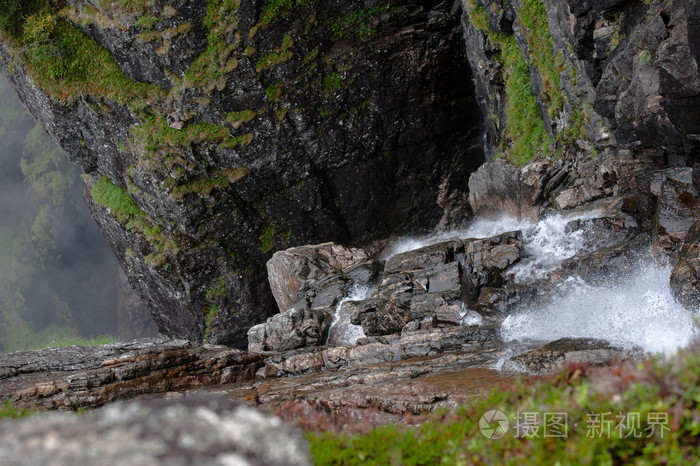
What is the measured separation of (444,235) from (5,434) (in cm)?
2303

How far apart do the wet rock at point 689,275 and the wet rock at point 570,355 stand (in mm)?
1972

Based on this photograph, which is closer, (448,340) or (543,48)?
(448,340)

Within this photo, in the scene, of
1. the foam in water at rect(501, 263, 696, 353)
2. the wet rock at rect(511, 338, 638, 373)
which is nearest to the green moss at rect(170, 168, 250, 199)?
the foam in water at rect(501, 263, 696, 353)

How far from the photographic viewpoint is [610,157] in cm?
1602

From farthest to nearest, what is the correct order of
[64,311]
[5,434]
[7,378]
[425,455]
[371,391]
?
1. [64,311]
2. [7,378]
3. [371,391]
4. [425,455]
5. [5,434]

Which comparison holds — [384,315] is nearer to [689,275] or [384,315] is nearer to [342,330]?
[342,330]

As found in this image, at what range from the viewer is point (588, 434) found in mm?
3748

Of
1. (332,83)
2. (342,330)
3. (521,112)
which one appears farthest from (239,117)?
(521,112)

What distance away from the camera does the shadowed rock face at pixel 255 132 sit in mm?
21781

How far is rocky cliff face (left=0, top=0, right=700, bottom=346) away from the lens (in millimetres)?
20828

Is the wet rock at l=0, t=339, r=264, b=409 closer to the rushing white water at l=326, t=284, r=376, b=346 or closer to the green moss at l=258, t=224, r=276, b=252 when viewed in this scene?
the rushing white water at l=326, t=284, r=376, b=346

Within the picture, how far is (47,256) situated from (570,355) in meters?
50.0

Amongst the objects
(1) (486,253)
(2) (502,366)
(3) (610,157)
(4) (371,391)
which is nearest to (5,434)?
(4) (371,391)

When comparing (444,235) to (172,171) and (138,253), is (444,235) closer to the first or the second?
(172,171)
